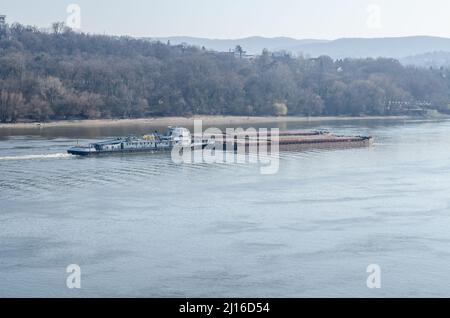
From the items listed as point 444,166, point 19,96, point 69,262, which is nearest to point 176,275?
point 69,262

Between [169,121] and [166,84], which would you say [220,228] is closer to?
[169,121]

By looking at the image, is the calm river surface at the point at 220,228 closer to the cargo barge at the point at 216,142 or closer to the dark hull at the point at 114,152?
the dark hull at the point at 114,152

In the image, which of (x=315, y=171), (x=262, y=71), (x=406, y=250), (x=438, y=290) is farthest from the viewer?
(x=262, y=71)

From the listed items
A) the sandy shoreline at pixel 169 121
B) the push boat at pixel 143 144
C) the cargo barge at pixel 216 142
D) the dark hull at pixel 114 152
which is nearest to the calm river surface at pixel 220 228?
the dark hull at pixel 114 152

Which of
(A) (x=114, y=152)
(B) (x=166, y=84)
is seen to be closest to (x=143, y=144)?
(A) (x=114, y=152)
